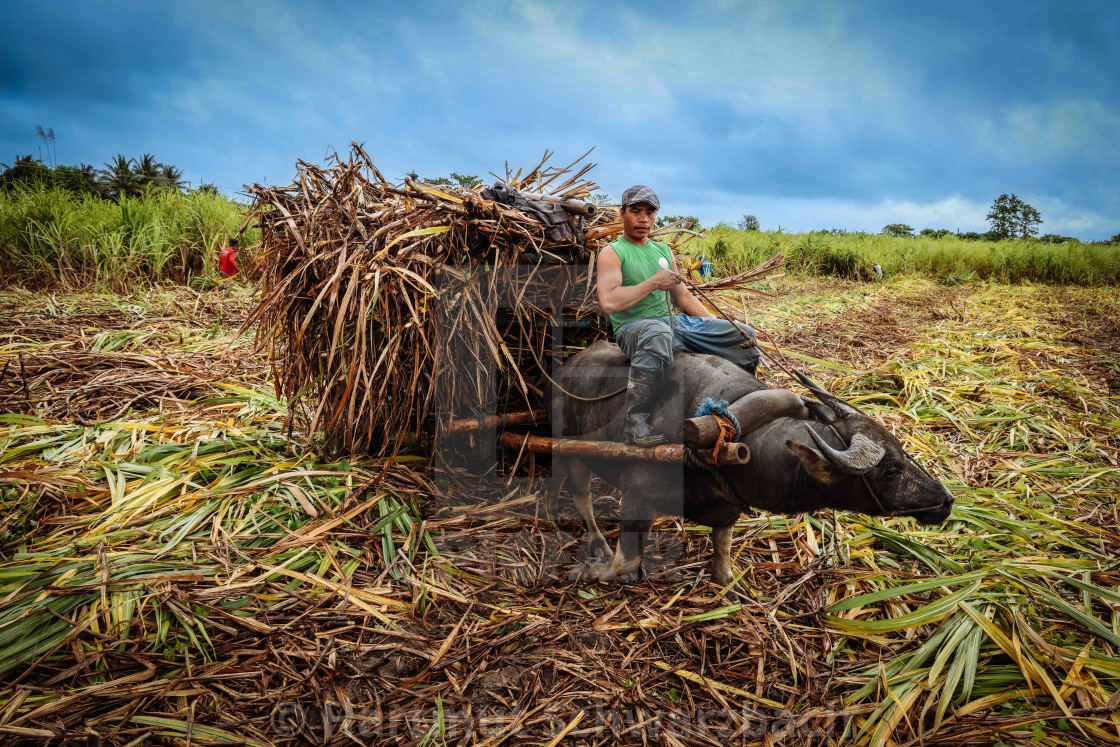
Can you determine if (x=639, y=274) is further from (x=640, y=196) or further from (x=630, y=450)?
(x=630, y=450)

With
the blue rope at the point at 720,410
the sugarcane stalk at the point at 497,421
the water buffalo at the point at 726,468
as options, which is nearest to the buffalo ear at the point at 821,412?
the water buffalo at the point at 726,468

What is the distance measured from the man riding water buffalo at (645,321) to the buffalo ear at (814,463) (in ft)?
2.29

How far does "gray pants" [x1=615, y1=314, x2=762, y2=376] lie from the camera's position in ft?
9.04

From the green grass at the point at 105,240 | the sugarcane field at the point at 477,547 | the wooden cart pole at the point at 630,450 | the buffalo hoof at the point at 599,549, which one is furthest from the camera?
the green grass at the point at 105,240

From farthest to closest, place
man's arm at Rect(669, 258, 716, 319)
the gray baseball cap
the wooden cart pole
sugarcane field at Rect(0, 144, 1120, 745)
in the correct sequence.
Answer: man's arm at Rect(669, 258, 716, 319)
the gray baseball cap
the wooden cart pole
sugarcane field at Rect(0, 144, 1120, 745)

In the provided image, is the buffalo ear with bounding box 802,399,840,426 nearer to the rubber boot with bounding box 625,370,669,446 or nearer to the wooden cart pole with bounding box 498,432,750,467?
the wooden cart pole with bounding box 498,432,750,467

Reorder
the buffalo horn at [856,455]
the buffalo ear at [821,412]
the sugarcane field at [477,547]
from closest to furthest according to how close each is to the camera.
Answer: the buffalo horn at [856,455] → the sugarcane field at [477,547] → the buffalo ear at [821,412]

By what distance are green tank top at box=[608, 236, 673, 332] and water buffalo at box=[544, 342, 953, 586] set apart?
25 centimetres

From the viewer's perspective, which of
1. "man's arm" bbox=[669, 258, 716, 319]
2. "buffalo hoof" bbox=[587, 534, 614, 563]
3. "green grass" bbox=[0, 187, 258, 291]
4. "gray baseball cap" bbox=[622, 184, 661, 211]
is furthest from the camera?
"green grass" bbox=[0, 187, 258, 291]

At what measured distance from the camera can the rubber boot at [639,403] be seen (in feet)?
9.03

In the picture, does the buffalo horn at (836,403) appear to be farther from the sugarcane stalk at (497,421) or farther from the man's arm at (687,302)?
the sugarcane stalk at (497,421)

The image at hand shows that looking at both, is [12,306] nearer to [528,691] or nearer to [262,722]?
[262,722]

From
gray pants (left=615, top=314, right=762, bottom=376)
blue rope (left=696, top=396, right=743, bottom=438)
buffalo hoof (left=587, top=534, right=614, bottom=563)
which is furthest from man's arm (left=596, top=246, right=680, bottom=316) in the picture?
buffalo hoof (left=587, top=534, right=614, bottom=563)

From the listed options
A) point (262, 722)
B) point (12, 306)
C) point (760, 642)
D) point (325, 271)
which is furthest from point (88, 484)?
point (12, 306)
